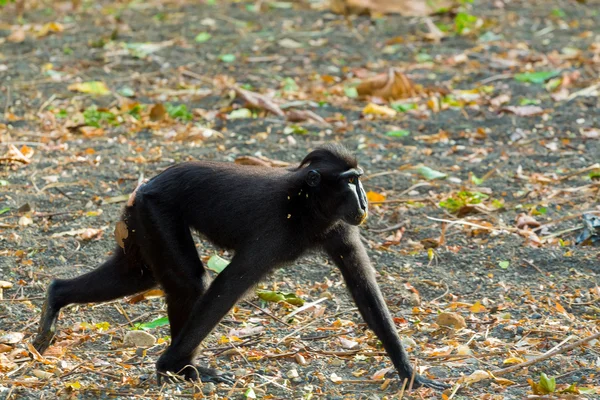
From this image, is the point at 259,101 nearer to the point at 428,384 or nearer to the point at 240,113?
the point at 240,113

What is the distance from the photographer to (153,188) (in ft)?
17.5

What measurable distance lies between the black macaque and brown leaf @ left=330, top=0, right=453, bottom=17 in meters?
8.54

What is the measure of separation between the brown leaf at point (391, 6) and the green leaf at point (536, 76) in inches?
123

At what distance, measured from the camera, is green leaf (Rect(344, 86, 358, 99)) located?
33.7ft

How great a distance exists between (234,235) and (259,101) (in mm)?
4554

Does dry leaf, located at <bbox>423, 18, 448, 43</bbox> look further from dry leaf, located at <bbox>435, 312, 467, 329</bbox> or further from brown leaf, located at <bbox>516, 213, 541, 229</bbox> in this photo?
dry leaf, located at <bbox>435, 312, 467, 329</bbox>

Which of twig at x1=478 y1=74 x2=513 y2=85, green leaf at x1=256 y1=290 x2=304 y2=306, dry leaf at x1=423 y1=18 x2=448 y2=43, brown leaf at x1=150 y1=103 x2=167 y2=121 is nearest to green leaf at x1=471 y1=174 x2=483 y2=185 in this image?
green leaf at x1=256 y1=290 x2=304 y2=306

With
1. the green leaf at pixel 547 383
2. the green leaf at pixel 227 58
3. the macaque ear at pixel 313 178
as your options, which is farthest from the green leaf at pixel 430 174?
the green leaf at pixel 227 58

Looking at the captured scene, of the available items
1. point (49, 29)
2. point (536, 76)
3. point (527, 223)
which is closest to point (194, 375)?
point (527, 223)

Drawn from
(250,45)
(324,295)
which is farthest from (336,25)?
(324,295)

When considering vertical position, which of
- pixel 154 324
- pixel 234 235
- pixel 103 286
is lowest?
pixel 154 324

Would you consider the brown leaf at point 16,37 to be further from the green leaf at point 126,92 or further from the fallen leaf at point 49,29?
the green leaf at point 126,92

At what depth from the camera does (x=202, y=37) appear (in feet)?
40.7

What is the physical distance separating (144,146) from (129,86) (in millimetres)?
2079
